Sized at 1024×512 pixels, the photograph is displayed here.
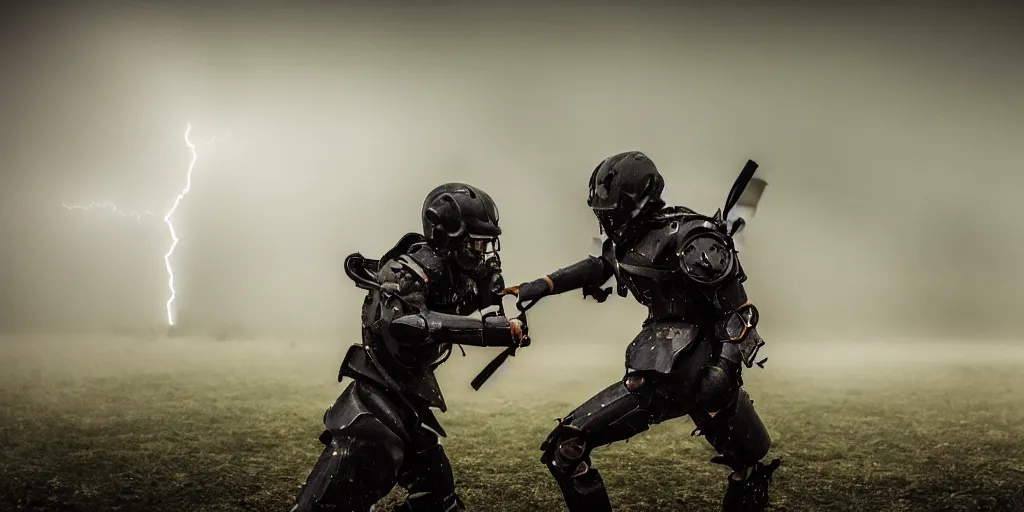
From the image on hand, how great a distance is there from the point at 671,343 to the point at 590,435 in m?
0.58

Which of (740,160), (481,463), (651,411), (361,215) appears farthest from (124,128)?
(651,411)

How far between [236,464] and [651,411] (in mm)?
3076

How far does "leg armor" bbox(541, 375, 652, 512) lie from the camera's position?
3787 millimetres

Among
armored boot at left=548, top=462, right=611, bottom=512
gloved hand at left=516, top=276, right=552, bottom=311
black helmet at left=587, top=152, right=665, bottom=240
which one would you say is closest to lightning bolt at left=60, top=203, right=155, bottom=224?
gloved hand at left=516, top=276, right=552, bottom=311

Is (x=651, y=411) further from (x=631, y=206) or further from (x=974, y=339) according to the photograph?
(x=974, y=339)

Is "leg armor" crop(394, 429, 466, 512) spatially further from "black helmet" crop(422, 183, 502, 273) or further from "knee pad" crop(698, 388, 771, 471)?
"knee pad" crop(698, 388, 771, 471)

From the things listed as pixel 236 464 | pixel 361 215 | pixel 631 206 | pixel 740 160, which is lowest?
pixel 236 464

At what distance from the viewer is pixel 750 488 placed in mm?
4145

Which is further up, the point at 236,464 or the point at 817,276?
the point at 817,276

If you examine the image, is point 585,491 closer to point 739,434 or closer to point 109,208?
point 739,434

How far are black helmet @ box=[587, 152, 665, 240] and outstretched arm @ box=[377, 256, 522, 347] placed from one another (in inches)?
36.6

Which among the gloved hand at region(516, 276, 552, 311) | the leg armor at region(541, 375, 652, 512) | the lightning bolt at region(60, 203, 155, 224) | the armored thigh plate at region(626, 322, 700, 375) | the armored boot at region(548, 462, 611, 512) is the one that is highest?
the lightning bolt at region(60, 203, 155, 224)

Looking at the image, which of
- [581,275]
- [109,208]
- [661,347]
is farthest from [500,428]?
[109,208]

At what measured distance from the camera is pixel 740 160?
8.65 metres
